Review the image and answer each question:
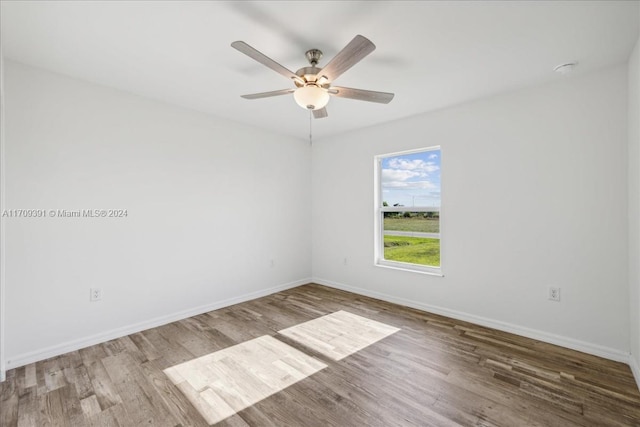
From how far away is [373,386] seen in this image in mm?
2012

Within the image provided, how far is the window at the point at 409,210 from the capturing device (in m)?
3.55

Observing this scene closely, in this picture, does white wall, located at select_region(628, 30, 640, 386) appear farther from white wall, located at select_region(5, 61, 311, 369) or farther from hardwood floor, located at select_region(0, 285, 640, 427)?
white wall, located at select_region(5, 61, 311, 369)

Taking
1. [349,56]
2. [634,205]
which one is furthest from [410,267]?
[349,56]

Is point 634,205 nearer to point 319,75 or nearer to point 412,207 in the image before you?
point 412,207

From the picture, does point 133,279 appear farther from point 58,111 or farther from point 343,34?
point 343,34

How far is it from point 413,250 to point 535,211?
56.3 inches

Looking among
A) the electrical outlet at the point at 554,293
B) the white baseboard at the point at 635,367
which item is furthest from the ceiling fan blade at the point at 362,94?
the white baseboard at the point at 635,367

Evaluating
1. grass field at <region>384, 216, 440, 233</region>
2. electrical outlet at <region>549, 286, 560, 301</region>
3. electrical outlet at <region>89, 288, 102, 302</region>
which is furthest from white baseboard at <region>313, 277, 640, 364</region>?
electrical outlet at <region>89, 288, 102, 302</region>

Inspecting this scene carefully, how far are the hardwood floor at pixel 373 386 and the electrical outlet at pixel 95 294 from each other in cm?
43

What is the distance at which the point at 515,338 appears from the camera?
8.93 ft

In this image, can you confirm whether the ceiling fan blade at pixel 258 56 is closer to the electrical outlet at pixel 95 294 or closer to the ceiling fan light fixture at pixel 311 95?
the ceiling fan light fixture at pixel 311 95

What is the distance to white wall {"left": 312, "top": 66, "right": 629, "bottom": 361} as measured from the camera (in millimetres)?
2371

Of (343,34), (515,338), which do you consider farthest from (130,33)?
(515,338)

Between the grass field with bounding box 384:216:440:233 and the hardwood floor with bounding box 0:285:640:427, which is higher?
the grass field with bounding box 384:216:440:233
